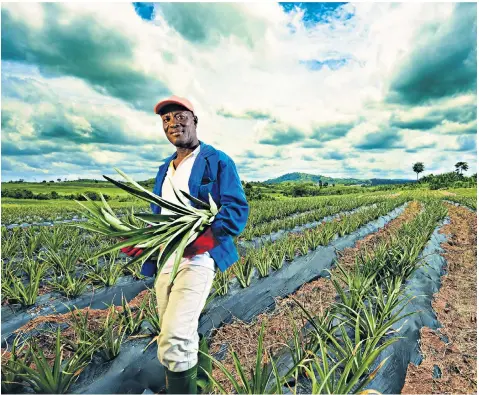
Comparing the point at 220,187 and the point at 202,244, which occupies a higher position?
the point at 220,187

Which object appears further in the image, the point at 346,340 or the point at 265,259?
the point at 265,259

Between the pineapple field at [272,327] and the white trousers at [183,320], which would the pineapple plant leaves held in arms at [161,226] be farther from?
the white trousers at [183,320]

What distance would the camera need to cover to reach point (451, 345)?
2109 millimetres

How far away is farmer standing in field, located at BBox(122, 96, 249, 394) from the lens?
1310 millimetres

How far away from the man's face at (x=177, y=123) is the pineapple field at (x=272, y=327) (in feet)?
1.47

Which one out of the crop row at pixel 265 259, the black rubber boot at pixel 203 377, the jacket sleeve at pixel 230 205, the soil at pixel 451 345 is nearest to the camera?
the jacket sleeve at pixel 230 205

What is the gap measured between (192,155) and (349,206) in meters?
11.3

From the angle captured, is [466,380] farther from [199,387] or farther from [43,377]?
[43,377]

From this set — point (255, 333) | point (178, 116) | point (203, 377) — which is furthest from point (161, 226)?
point (255, 333)

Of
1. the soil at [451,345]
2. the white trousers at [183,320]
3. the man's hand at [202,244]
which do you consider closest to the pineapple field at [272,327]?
the soil at [451,345]

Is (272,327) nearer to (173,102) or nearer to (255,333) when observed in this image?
(255,333)

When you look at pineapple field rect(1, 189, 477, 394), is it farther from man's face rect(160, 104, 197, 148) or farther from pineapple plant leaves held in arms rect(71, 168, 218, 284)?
man's face rect(160, 104, 197, 148)

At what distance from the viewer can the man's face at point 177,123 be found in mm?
1417

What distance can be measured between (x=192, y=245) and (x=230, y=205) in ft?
0.88
